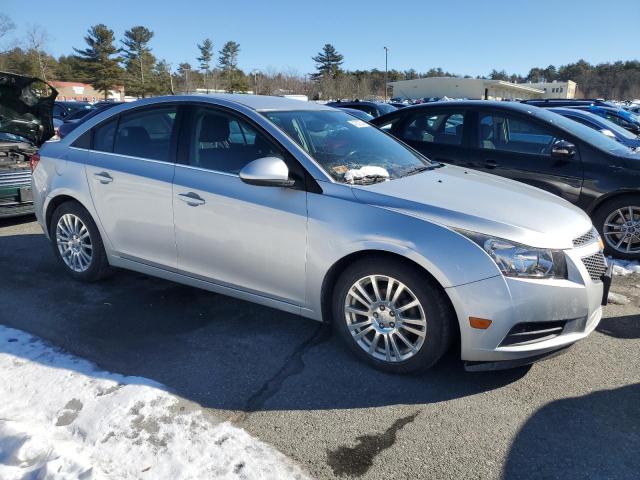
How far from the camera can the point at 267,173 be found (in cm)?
317

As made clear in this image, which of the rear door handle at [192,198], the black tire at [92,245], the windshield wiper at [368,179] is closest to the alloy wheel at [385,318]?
the windshield wiper at [368,179]

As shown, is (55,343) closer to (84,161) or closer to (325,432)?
(84,161)

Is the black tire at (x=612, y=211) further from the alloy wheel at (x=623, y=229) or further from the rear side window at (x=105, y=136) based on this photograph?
the rear side window at (x=105, y=136)

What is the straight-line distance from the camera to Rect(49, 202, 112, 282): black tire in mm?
4383

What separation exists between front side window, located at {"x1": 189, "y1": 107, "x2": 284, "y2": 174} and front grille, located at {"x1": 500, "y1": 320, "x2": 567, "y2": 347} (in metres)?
1.83

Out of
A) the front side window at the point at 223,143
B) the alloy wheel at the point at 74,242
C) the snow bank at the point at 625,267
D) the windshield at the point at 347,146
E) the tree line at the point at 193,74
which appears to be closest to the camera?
the windshield at the point at 347,146

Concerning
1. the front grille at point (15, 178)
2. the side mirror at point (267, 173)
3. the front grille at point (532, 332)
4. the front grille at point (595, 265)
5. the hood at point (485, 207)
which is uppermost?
the side mirror at point (267, 173)

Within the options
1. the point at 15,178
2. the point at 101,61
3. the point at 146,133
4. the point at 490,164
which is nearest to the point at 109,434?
the point at 146,133

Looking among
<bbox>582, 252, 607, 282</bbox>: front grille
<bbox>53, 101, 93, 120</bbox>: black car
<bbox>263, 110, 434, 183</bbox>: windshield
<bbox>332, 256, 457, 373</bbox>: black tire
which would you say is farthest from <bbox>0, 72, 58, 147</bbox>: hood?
<bbox>53, 101, 93, 120</bbox>: black car

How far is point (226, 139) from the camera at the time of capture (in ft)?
12.3

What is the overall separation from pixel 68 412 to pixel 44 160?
2794 millimetres

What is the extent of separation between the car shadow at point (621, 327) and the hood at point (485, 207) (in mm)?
1000

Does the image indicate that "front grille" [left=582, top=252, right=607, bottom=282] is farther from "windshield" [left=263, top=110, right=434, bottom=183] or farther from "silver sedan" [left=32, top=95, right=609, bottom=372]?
"windshield" [left=263, top=110, right=434, bottom=183]

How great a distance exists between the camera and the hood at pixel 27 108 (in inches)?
275
